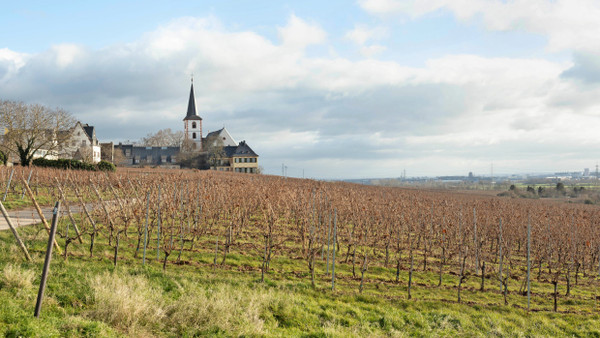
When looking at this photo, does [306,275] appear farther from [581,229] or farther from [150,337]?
[581,229]

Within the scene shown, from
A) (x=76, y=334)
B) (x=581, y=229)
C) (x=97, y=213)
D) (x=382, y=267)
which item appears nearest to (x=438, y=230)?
(x=382, y=267)

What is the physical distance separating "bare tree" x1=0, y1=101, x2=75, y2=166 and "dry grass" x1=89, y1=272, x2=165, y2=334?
33.6m

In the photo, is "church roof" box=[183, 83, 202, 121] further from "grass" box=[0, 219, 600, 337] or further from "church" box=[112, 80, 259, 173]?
"grass" box=[0, 219, 600, 337]

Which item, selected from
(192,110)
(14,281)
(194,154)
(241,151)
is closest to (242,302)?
(14,281)

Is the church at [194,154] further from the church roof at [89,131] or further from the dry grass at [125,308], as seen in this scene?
the dry grass at [125,308]

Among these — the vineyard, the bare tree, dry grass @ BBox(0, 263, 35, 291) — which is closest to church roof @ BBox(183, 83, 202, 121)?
the bare tree

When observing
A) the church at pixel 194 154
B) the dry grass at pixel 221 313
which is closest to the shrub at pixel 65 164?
the dry grass at pixel 221 313

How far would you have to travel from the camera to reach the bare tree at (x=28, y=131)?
116ft

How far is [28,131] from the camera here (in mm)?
36062

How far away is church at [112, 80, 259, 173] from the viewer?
64.6 m

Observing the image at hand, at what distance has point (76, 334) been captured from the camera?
570 cm

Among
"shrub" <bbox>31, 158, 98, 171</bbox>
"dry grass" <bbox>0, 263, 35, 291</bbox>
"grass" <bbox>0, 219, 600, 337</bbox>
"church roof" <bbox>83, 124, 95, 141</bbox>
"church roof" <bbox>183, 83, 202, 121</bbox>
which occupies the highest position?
"church roof" <bbox>183, 83, 202, 121</bbox>

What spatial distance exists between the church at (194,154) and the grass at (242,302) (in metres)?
53.3

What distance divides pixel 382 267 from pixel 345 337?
19.6 feet
